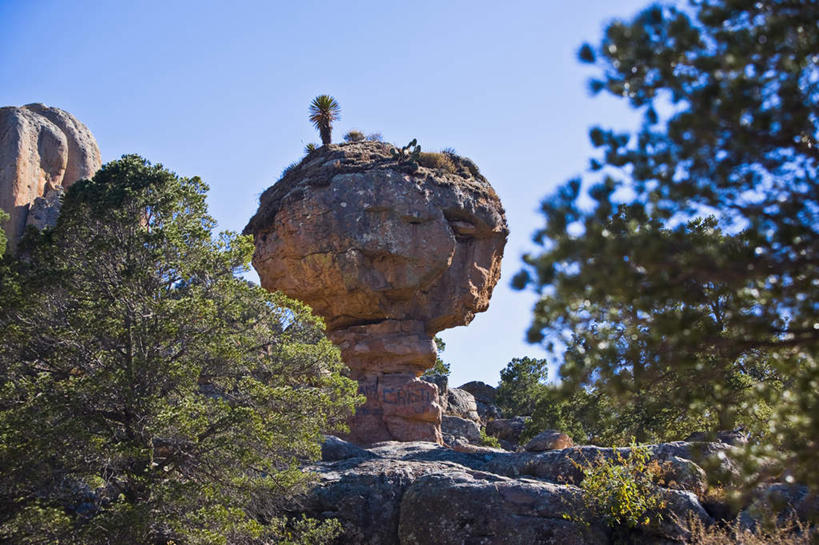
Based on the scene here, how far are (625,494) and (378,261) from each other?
14176mm

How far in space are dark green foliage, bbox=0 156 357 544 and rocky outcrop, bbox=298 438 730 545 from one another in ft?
5.91

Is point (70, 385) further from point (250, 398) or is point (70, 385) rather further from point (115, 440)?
point (250, 398)

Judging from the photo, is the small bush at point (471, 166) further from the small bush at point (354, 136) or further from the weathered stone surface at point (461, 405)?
the weathered stone surface at point (461, 405)

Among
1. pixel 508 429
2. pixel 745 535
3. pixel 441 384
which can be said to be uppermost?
pixel 441 384

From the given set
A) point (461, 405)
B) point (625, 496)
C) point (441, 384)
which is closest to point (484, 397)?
point (461, 405)

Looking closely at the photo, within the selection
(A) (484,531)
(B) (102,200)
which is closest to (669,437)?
(A) (484,531)

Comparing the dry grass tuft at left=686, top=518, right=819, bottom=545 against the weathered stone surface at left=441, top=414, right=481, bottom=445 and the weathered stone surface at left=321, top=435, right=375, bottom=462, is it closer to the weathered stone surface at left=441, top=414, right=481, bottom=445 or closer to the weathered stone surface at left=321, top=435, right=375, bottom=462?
the weathered stone surface at left=321, top=435, right=375, bottom=462

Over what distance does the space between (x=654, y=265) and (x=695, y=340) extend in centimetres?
73

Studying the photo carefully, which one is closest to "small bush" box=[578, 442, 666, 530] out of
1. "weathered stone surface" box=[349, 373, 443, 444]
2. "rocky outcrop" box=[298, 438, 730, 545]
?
"rocky outcrop" box=[298, 438, 730, 545]

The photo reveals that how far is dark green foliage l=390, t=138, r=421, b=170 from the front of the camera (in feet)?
87.2

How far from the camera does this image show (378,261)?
25.5 m

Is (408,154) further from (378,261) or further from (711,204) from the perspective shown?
(711,204)

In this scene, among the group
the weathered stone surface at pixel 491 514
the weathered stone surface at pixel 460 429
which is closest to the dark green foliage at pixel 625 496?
the weathered stone surface at pixel 491 514

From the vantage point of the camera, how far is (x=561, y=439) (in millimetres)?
18875
